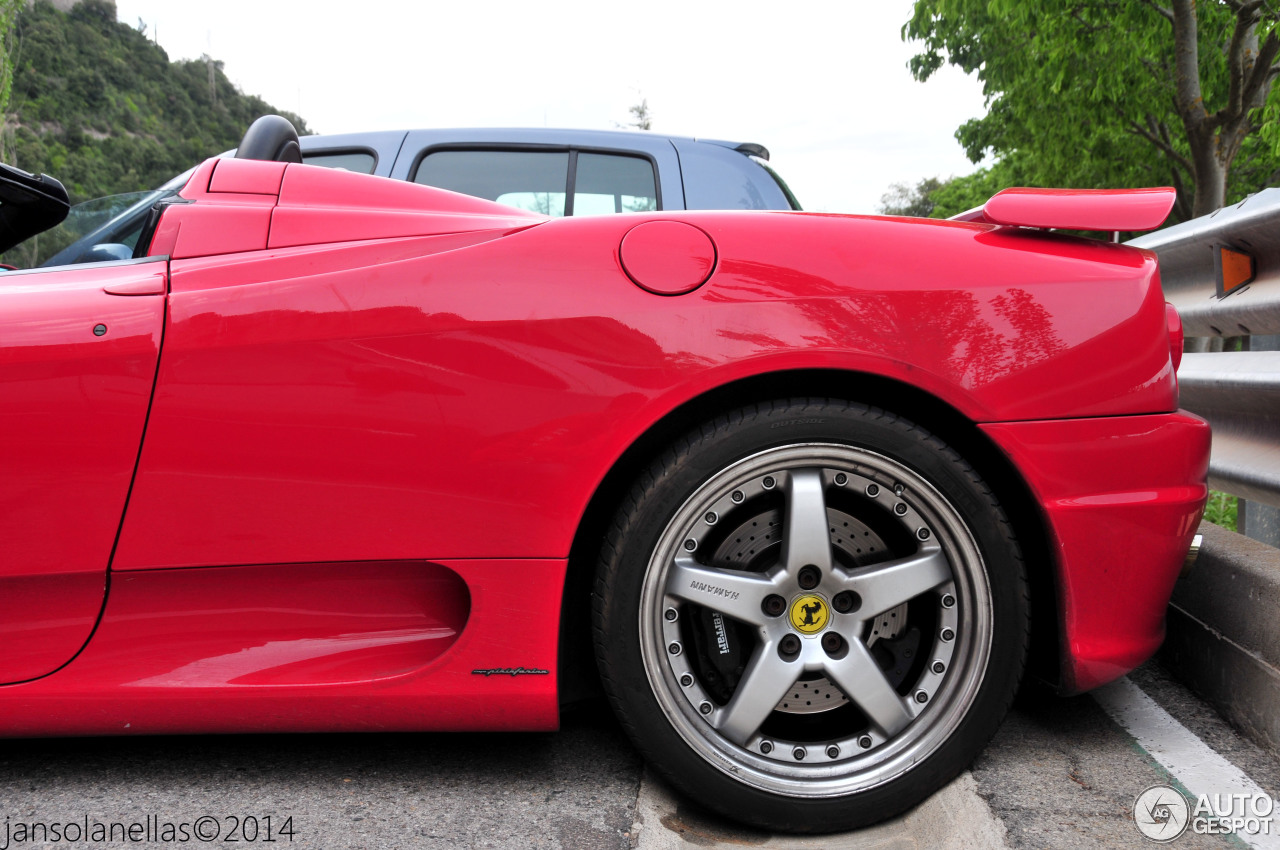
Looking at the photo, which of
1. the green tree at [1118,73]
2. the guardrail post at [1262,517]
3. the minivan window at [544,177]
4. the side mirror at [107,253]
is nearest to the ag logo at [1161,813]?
the guardrail post at [1262,517]

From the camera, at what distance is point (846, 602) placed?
160 cm

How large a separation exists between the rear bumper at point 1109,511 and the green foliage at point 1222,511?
2544 mm

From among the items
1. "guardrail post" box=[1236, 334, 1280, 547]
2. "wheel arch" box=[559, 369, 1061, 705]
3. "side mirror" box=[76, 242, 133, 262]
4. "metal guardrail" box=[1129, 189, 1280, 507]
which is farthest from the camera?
"guardrail post" box=[1236, 334, 1280, 547]

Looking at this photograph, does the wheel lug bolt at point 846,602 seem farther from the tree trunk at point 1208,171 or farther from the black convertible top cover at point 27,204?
the tree trunk at point 1208,171

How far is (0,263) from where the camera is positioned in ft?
7.28

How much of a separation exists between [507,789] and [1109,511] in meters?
1.20

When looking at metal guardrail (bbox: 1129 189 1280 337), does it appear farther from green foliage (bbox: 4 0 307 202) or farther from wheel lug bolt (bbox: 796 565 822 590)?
green foliage (bbox: 4 0 307 202)

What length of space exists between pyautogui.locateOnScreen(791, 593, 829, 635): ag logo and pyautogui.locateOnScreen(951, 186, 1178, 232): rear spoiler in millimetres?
768

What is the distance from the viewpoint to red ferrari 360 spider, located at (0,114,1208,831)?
60.2 inches

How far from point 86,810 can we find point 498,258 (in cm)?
122

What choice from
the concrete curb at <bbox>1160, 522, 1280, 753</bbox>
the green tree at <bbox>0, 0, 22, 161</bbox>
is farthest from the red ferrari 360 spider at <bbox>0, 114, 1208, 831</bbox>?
the green tree at <bbox>0, 0, 22, 161</bbox>

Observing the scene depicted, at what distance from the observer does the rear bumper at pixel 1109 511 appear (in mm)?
1596

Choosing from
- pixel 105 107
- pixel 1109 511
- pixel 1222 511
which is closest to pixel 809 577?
pixel 1109 511

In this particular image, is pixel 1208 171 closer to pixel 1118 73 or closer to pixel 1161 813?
pixel 1118 73
